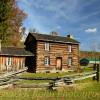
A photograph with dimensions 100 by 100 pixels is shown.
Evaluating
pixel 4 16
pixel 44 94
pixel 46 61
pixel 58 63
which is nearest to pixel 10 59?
pixel 46 61

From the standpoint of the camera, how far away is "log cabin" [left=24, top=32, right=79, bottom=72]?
37.6 meters

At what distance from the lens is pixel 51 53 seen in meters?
38.9

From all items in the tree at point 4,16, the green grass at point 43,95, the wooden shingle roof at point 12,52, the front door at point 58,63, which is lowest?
the green grass at point 43,95

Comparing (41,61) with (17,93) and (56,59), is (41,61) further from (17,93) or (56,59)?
(17,93)

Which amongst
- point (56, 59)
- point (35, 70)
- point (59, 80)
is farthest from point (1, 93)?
point (56, 59)

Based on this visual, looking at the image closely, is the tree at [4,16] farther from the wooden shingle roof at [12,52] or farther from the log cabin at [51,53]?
the wooden shingle roof at [12,52]

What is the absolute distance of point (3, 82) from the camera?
15.3 meters

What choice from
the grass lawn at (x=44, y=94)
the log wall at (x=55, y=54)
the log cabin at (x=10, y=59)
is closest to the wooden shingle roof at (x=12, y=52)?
the log cabin at (x=10, y=59)

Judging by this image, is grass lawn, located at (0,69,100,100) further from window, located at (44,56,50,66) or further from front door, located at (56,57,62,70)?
front door, located at (56,57,62,70)

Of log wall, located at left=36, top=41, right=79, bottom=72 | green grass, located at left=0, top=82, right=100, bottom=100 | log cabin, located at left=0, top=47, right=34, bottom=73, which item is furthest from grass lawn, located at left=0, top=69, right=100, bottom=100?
log wall, located at left=36, top=41, right=79, bottom=72

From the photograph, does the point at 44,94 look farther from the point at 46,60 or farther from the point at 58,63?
the point at 58,63

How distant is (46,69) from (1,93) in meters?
23.8

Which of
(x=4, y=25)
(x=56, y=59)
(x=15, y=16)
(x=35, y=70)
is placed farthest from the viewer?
(x=15, y=16)

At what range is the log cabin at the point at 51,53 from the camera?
37.6 m
